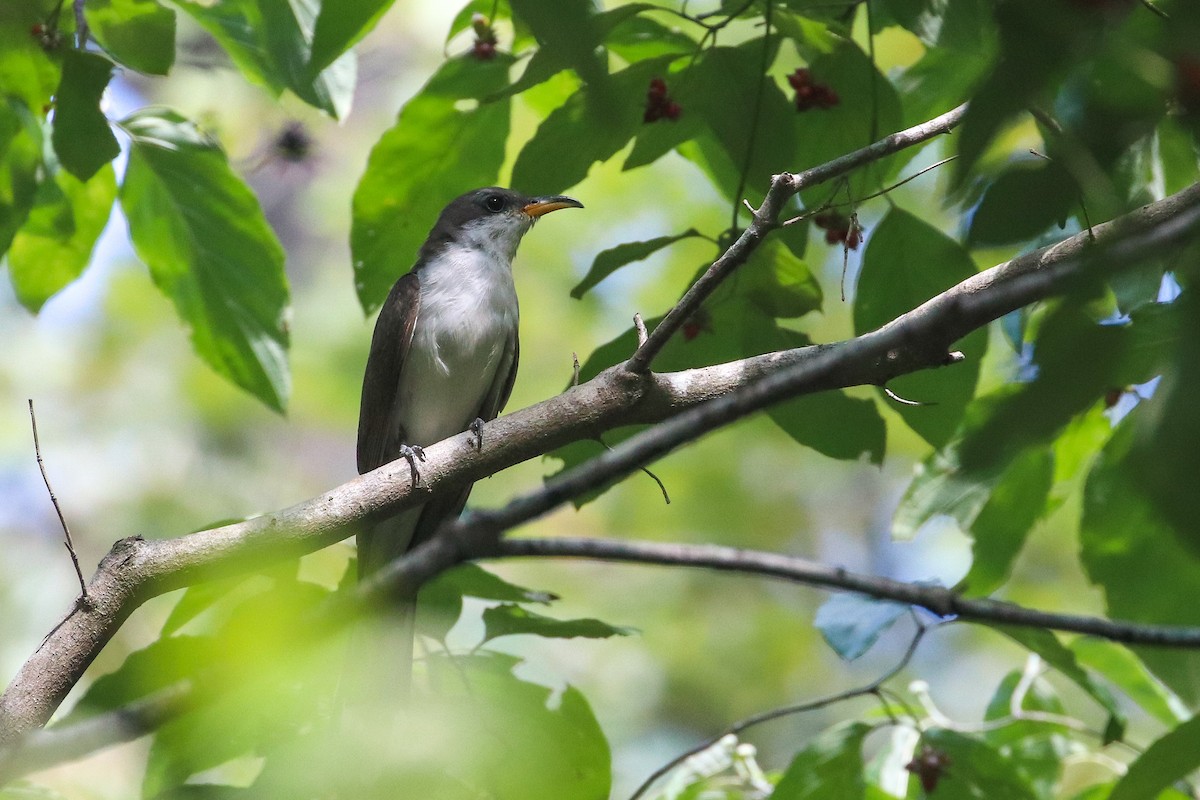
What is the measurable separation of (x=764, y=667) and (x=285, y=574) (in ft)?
29.0

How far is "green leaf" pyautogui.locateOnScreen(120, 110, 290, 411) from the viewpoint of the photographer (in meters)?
4.10

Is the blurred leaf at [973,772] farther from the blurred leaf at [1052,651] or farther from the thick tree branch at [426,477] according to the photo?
the thick tree branch at [426,477]

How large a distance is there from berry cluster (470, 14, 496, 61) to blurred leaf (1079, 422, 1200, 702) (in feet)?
7.77

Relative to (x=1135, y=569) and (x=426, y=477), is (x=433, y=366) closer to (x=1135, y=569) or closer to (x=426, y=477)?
(x=426, y=477)

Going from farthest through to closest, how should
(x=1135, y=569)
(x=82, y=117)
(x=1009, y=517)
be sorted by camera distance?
1. (x=1009, y=517)
2. (x=1135, y=569)
3. (x=82, y=117)

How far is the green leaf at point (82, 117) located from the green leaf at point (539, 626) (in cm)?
176

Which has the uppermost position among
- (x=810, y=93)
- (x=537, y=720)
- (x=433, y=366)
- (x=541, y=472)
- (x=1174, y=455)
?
(x=1174, y=455)

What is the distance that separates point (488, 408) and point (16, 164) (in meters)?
2.68

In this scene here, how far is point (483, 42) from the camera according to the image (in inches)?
155

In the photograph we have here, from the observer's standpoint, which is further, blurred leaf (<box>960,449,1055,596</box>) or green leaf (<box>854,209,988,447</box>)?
blurred leaf (<box>960,449,1055,596</box>)

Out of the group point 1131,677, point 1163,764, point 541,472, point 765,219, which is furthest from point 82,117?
point 541,472

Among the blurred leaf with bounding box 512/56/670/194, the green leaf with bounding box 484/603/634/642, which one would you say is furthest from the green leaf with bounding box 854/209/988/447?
the green leaf with bounding box 484/603/634/642

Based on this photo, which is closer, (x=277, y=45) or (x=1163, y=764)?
(x=1163, y=764)

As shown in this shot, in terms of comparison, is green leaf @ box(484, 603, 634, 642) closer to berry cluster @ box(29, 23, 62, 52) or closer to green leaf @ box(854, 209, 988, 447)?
green leaf @ box(854, 209, 988, 447)
